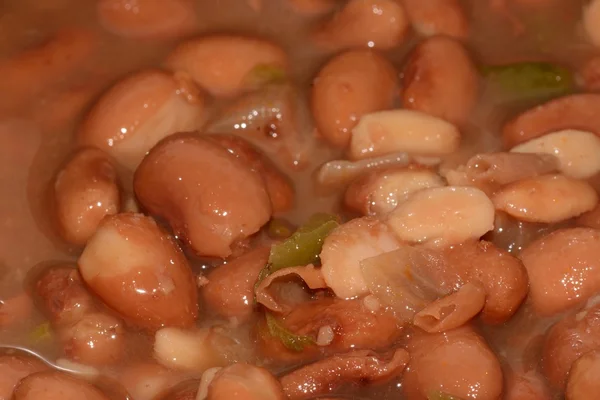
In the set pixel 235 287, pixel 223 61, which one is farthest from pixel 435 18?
pixel 235 287

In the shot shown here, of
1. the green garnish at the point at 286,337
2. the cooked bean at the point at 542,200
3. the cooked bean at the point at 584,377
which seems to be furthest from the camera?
the cooked bean at the point at 542,200

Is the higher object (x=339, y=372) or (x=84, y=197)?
(x=84, y=197)

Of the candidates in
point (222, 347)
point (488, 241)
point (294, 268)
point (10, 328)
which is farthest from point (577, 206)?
point (10, 328)

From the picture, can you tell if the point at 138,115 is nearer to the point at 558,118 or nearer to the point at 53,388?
the point at 53,388

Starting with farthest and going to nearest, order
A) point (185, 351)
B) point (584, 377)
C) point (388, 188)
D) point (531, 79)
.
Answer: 1. point (531, 79)
2. point (388, 188)
3. point (185, 351)
4. point (584, 377)

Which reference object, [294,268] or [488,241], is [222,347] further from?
[488,241]

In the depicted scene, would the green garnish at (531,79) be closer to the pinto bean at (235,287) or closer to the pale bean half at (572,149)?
the pale bean half at (572,149)

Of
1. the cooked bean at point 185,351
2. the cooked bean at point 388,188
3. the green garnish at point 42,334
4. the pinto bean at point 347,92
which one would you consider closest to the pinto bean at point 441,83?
the pinto bean at point 347,92
